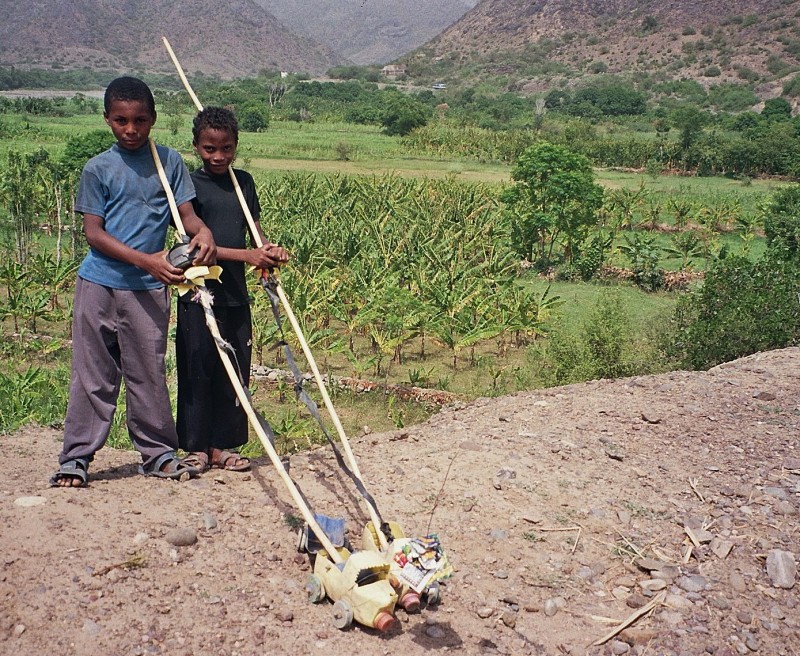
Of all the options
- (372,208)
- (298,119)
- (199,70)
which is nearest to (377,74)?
(199,70)

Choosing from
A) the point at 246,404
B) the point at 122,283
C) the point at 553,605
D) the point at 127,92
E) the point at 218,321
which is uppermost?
the point at 127,92

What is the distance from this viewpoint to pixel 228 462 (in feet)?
13.5

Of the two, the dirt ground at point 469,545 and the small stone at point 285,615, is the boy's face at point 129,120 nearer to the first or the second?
the dirt ground at point 469,545

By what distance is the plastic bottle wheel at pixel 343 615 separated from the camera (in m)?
2.86

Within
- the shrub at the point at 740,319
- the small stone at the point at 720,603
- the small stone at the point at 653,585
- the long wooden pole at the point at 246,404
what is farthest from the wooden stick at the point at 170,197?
the shrub at the point at 740,319

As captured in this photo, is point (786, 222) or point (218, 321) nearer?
point (218, 321)

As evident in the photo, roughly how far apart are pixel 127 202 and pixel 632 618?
8.92 ft

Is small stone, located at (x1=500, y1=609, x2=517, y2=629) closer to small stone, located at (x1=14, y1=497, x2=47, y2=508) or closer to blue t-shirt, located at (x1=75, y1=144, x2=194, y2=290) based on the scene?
small stone, located at (x1=14, y1=497, x2=47, y2=508)

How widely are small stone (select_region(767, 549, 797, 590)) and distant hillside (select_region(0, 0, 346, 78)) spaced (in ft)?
469

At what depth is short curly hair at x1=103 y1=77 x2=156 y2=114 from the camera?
345 cm

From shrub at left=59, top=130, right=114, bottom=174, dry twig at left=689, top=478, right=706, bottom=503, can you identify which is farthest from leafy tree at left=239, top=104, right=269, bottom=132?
dry twig at left=689, top=478, right=706, bottom=503

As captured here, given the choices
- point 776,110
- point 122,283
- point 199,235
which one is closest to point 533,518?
point 199,235

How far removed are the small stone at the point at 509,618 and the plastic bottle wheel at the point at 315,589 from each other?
0.70m

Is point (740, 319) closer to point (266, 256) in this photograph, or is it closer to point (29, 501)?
point (266, 256)
